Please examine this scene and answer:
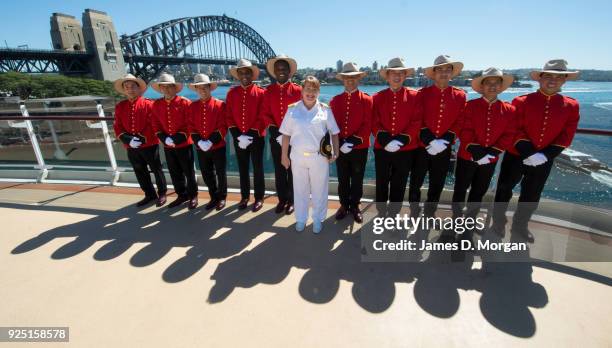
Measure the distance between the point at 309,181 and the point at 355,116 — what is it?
0.81 metres

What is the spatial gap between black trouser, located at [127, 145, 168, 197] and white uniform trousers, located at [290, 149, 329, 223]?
6.50 ft

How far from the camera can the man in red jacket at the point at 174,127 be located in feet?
11.1

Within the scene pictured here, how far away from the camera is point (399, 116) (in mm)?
2727

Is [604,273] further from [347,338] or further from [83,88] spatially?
[83,88]

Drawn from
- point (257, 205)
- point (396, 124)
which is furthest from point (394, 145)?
point (257, 205)

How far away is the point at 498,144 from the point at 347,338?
210cm

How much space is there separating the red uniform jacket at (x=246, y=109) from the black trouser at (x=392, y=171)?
4.56ft

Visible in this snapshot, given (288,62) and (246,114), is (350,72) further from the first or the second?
(246,114)

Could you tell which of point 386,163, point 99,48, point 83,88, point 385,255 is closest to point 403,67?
point 386,163

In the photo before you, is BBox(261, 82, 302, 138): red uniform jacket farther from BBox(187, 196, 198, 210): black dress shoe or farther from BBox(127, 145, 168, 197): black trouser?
BBox(127, 145, 168, 197): black trouser

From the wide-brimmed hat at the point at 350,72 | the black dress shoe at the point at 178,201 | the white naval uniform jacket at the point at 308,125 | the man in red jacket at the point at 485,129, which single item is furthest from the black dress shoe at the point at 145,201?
the man in red jacket at the point at 485,129

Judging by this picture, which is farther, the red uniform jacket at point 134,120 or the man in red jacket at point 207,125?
the red uniform jacket at point 134,120

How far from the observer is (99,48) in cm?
4366

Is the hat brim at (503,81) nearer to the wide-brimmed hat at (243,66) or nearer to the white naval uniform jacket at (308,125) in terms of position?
the white naval uniform jacket at (308,125)
